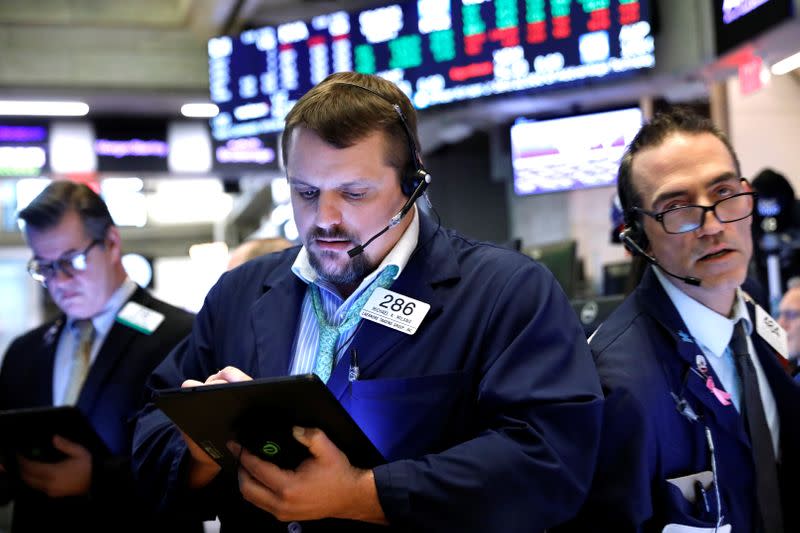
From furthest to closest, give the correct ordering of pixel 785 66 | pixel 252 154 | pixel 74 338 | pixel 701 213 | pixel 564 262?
pixel 252 154 → pixel 785 66 → pixel 564 262 → pixel 74 338 → pixel 701 213

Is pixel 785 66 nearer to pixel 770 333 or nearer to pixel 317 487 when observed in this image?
pixel 770 333

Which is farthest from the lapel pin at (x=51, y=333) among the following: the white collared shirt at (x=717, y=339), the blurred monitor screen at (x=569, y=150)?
the blurred monitor screen at (x=569, y=150)

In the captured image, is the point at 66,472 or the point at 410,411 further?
the point at 66,472

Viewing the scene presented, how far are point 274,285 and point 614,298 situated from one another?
1.66 meters

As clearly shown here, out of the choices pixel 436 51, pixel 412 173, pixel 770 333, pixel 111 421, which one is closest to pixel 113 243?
pixel 111 421

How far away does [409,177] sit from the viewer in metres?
1.93

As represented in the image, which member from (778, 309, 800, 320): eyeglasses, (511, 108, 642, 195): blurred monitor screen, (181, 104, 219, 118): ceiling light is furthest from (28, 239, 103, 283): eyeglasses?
(181, 104, 219, 118): ceiling light

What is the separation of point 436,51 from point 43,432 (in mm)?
4547

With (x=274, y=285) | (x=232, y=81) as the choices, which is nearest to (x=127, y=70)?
(x=232, y=81)

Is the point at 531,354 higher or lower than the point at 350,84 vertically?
lower

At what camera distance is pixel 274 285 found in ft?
6.61

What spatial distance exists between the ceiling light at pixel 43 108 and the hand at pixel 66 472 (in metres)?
7.50

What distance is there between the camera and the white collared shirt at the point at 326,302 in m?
1.88

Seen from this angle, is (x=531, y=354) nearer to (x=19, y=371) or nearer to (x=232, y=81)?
(x=19, y=371)
